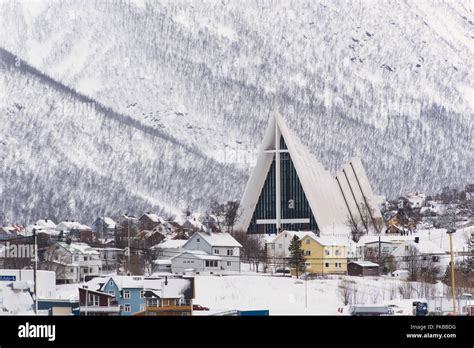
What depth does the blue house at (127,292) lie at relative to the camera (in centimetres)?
773

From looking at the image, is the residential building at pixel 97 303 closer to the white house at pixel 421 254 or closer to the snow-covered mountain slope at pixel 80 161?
the snow-covered mountain slope at pixel 80 161

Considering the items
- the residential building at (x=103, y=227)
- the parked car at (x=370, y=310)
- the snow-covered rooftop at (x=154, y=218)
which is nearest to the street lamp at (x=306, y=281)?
the parked car at (x=370, y=310)

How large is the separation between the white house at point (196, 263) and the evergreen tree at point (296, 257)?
2.18 ft

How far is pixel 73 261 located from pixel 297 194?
5779 millimetres

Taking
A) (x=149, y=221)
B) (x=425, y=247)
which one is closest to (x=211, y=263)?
(x=149, y=221)

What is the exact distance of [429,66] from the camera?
11.3m

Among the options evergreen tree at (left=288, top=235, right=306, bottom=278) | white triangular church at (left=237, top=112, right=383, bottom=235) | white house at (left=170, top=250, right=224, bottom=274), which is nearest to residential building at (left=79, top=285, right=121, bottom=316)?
white house at (left=170, top=250, right=224, bottom=274)

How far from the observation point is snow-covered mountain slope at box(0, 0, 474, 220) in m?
10.8

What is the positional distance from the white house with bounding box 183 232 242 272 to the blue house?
62.9 inches

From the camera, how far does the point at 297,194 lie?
15.4m
